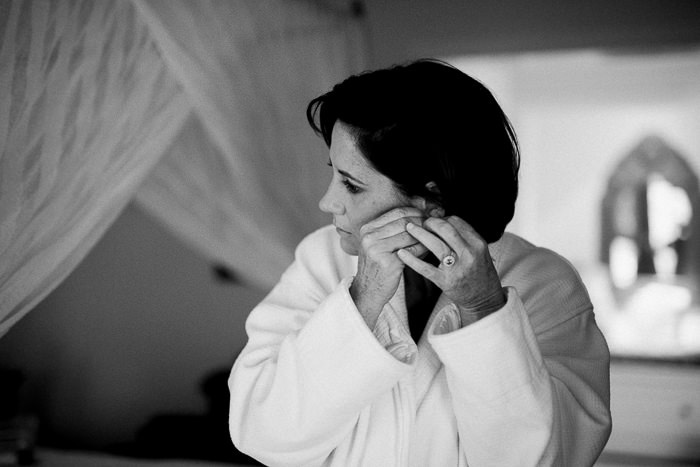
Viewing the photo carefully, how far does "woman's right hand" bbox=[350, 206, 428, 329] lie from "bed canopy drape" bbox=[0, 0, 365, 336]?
73 centimetres

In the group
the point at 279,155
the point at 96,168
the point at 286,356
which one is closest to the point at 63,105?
the point at 96,168

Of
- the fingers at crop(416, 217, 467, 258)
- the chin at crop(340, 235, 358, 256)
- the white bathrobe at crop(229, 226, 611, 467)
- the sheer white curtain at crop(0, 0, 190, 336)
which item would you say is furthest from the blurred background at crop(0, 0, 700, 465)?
the fingers at crop(416, 217, 467, 258)

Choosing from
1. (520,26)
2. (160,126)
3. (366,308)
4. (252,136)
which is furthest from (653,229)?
(366,308)

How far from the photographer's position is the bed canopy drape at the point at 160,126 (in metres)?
1.34

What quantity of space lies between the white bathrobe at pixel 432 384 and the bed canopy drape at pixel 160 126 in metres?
0.52

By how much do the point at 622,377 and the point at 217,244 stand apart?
217 centimetres

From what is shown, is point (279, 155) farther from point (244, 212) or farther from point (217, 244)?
point (217, 244)

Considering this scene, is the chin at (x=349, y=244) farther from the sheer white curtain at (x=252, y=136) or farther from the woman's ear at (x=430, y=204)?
the sheer white curtain at (x=252, y=136)

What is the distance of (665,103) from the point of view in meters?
3.26

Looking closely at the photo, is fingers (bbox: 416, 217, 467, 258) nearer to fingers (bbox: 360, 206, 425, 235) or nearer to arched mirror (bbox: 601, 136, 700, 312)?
fingers (bbox: 360, 206, 425, 235)

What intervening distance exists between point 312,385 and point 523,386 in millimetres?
323

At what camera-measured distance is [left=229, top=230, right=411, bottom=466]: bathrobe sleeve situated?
40.9 inches

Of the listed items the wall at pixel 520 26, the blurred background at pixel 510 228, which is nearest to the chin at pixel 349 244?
the blurred background at pixel 510 228

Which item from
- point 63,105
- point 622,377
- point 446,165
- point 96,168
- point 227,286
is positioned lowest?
point 622,377
